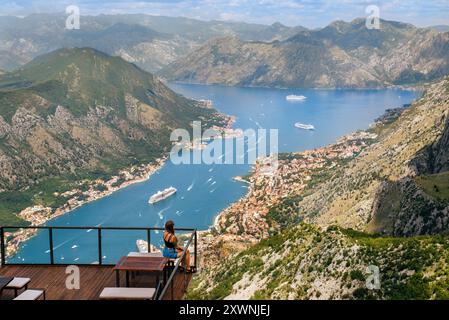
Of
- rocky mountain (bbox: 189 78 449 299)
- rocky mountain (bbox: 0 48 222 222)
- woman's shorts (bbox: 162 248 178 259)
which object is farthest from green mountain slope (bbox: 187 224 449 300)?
rocky mountain (bbox: 0 48 222 222)

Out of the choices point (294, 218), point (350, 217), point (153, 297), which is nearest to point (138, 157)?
point (294, 218)

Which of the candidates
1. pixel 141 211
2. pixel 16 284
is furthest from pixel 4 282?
pixel 141 211

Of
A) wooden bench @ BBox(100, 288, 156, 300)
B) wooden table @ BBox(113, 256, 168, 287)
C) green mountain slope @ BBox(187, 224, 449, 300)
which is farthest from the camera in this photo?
green mountain slope @ BBox(187, 224, 449, 300)

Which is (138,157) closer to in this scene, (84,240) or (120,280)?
(84,240)

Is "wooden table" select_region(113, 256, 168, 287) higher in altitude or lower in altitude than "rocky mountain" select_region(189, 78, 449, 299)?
higher

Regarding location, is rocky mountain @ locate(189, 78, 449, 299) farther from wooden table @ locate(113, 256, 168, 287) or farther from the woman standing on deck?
wooden table @ locate(113, 256, 168, 287)

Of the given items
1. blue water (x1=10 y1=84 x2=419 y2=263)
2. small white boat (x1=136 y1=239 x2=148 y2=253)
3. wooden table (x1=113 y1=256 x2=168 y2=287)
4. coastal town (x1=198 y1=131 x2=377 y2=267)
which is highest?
wooden table (x1=113 y1=256 x2=168 y2=287)
